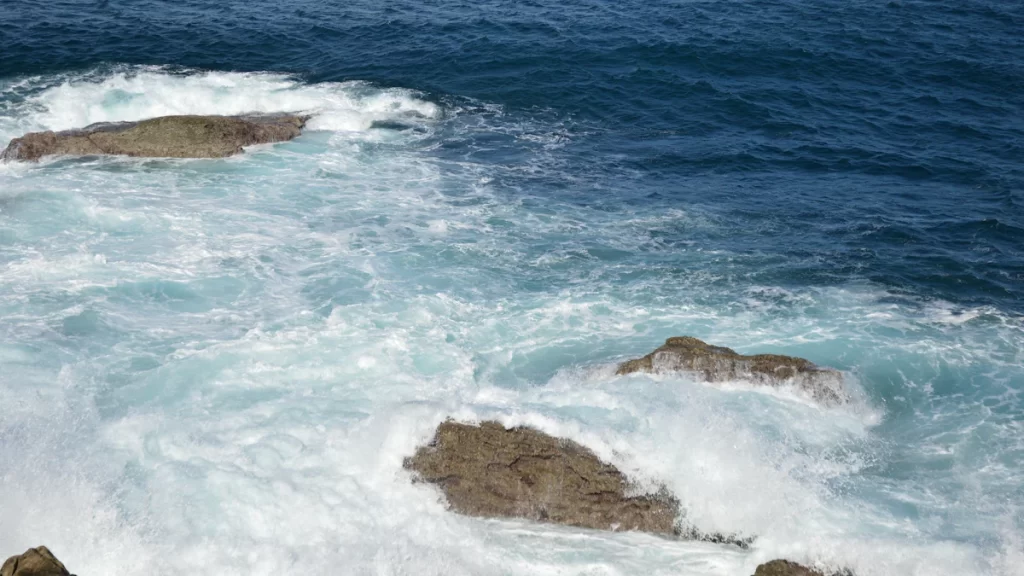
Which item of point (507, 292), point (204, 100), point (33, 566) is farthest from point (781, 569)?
point (204, 100)

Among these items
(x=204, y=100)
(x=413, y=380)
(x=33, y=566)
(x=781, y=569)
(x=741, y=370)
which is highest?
(x=781, y=569)

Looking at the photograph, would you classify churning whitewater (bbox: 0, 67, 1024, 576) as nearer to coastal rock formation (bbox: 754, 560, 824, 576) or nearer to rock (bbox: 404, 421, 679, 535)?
rock (bbox: 404, 421, 679, 535)

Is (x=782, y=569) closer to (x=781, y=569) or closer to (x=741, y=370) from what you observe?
(x=781, y=569)

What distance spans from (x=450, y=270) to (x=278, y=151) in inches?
367

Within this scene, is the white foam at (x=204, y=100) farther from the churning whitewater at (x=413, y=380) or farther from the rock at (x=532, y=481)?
the rock at (x=532, y=481)

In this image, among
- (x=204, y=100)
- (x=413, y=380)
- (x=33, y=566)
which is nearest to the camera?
(x=33, y=566)

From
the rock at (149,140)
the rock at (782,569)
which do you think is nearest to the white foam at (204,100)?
the rock at (149,140)

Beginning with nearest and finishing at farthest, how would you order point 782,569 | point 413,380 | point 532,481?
1. point 782,569
2. point 532,481
3. point 413,380

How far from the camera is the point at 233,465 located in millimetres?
13492

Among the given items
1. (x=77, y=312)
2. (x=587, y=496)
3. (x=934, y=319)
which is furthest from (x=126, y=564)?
(x=934, y=319)

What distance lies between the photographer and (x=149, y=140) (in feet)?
83.9

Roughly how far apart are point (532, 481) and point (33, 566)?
644cm

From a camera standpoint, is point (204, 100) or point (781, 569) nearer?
point (781, 569)

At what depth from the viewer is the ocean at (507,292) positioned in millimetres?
12656
